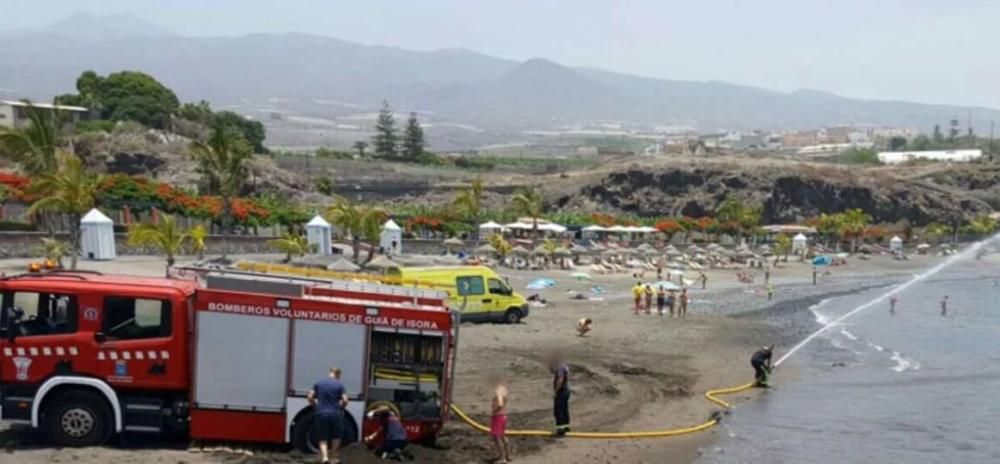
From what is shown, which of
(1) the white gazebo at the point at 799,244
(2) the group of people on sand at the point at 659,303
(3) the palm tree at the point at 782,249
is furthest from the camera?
(1) the white gazebo at the point at 799,244

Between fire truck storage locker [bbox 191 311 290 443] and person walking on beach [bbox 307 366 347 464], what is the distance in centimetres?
78

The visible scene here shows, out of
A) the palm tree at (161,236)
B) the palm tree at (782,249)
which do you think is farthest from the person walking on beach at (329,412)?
the palm tree at (782,249)

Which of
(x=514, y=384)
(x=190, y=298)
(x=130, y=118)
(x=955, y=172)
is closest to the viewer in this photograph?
(x=190, y=298)

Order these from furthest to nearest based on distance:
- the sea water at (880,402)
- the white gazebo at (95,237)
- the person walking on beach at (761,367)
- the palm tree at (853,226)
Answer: the palm tree at (853,226), the white gazebo at (95,237), the person walking on beach at (761,367), the sea water at (880,402)

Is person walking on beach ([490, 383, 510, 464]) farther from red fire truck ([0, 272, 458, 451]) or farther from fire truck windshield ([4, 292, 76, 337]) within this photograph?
fire truck windshield ([4, 292, 76, 337])

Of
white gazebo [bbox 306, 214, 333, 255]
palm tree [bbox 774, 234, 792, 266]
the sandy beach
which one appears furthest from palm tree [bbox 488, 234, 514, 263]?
palm tree [bbox 774, 234, 792, 266]

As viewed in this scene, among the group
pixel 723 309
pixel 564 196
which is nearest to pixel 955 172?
pixel 564 196

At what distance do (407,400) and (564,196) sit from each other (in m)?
123

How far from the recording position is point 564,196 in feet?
456

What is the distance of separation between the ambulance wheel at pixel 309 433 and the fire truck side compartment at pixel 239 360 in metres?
0.44

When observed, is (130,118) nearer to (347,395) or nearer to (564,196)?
(564,196)

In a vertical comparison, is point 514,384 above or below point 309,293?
below

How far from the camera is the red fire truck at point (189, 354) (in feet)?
51.6

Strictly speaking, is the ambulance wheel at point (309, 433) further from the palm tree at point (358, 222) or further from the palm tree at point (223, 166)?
the palm tree at point (223, 166)
